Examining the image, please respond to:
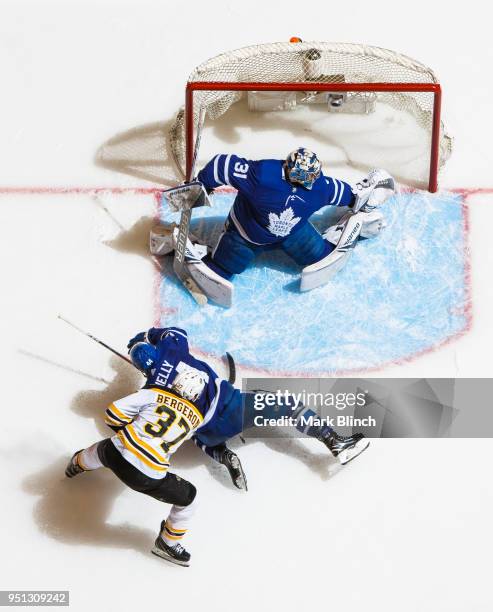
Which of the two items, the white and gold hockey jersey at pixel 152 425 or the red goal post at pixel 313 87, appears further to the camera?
the red goal post at pixel 313 87

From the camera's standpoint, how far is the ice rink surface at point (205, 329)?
6.25m

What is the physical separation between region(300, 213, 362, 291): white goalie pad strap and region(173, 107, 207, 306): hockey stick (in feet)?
1.64

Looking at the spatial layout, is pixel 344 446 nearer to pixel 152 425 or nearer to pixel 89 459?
pixel 152 425

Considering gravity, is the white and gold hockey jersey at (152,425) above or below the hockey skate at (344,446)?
above

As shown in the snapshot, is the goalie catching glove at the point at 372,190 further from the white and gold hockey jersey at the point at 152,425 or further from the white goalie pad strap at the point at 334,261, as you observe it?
the white and gold hockey jersey at the point at 152,425

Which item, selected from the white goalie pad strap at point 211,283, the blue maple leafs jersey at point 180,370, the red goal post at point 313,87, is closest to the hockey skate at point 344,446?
the blue maple leafs jersey at point 180,370

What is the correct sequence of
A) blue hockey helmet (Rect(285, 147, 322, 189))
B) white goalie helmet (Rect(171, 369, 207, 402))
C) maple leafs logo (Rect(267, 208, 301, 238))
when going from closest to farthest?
white goalie helmet (Rect(171, 369, 207, 402)) → blue hockey helmet (Rect(285, 147, 322, 189)) → maple leafs logo (Rect(267, 208, 301, 238))

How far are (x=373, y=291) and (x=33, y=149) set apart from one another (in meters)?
1.92

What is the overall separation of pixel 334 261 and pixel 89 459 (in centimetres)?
155

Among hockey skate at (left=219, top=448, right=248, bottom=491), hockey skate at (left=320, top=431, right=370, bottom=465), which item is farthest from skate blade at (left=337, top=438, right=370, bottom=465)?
hockey skate at (left=219, top=448, right=248, bottom=491)

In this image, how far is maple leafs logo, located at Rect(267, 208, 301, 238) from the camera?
6.65m

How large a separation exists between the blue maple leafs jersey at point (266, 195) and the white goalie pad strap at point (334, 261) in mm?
154

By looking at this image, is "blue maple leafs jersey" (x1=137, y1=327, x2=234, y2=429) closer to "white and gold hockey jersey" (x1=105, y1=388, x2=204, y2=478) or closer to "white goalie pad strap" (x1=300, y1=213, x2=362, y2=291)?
"white and gold hockey jersey" (x1=105, y1=388, x2=204, y2=478)

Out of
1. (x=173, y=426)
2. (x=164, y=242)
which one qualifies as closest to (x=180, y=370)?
(x=173, y=426)
